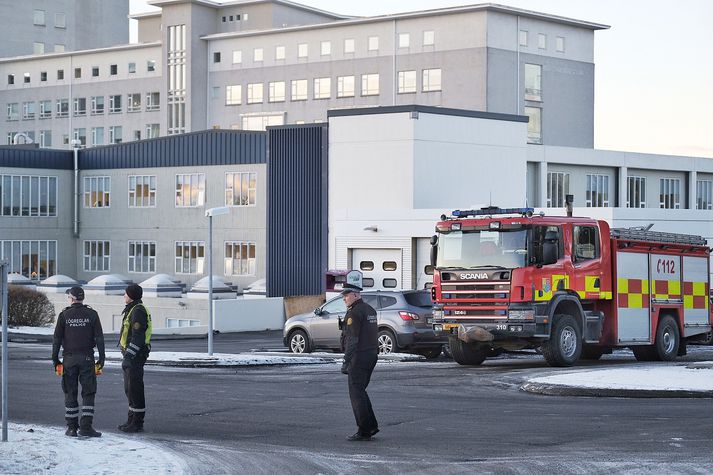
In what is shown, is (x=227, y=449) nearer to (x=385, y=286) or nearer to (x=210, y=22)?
(x=385, y=286)

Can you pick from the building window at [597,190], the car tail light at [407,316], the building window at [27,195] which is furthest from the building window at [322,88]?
the car tail light at [407,316]

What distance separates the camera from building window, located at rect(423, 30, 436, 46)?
3499 inches

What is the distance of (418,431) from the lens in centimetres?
1515

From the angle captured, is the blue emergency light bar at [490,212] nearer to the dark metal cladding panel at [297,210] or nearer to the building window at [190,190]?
the dark metal cladding panel at [297,210]

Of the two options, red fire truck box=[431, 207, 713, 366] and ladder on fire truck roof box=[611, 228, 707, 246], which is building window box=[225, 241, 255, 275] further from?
red fire truck box=[431, 207, 713, 366]

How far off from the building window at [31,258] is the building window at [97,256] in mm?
1858

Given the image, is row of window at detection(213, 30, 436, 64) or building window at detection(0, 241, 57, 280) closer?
building window at detection(0, 241, 57, 280)

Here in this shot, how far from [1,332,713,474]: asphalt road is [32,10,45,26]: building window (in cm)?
10428

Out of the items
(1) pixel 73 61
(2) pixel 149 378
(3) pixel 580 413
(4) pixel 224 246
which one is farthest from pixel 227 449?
(1) pixel 73 61

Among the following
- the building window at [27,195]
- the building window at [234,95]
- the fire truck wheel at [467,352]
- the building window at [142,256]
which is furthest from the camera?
the building window at [234,95]

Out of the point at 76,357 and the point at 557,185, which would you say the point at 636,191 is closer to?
the point at 557,185

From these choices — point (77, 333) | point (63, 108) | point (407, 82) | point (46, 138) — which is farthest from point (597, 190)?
point (46, 138)

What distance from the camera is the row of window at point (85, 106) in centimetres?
10594

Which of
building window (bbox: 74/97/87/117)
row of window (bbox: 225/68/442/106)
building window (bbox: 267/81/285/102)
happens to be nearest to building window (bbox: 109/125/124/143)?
building window (bbox: 74/97/87/117)
